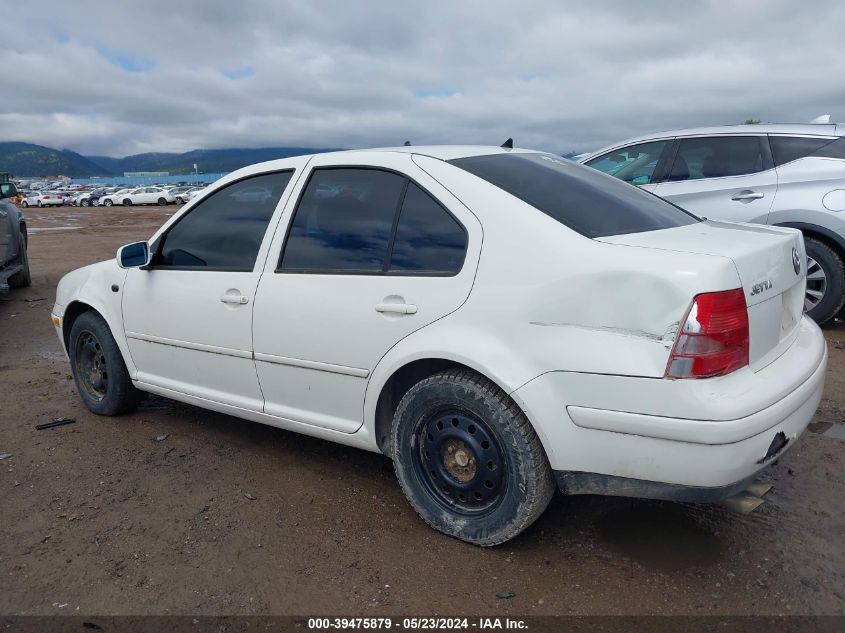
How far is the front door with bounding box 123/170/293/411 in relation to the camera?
11.6 feet

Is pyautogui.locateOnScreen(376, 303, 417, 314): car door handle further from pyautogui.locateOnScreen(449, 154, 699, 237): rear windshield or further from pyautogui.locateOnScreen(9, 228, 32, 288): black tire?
pyautogui.locateOnScreen(9, 228, 32, 288): black tire

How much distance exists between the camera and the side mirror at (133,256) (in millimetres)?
3959

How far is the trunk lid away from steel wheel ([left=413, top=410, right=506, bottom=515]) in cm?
92

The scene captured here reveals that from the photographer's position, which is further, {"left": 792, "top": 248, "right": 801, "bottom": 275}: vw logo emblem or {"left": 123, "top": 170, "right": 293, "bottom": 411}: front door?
{"left": 123, "top": 170, "right": 293, "bottom": 411}: front door

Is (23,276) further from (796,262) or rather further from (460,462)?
(796,262)

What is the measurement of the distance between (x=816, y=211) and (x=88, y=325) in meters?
5.89

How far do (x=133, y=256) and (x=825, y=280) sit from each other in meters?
5.62

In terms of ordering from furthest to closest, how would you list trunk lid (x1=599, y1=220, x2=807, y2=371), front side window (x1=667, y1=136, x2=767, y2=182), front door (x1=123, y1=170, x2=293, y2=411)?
front side window (x1=667, y1=136, x2=767, y2=182) < front door (x1=123, y1=170, x2=293, y2=411) < trunk lid (x1=599, y1=220, x2=807, y2=371)

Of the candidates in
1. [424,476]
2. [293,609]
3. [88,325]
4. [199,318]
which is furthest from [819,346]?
[88,325]

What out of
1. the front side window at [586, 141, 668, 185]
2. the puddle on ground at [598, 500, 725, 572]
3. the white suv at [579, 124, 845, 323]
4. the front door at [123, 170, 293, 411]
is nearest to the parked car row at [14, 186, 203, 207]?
the front side window at [586, 141, 668, 185]

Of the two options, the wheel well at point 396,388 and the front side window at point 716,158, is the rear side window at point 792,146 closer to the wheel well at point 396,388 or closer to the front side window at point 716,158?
the front side window at point 716,158

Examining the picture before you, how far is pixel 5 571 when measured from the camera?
112 inches

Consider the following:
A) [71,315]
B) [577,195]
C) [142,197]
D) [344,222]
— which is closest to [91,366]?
[71,315]

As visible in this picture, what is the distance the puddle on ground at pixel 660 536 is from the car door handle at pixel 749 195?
411 centimetres
